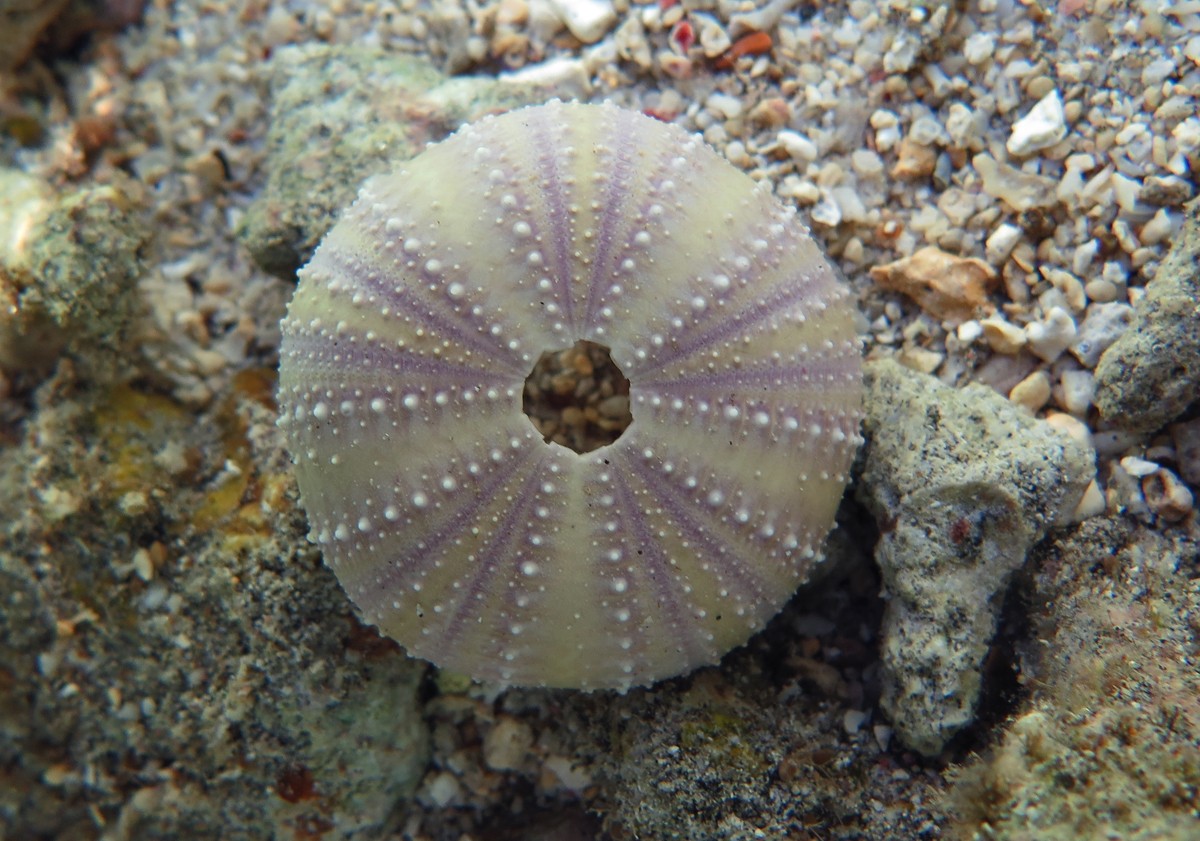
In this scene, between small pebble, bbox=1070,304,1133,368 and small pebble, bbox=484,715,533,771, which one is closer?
small pebble, bbox=1070,304,1133,368

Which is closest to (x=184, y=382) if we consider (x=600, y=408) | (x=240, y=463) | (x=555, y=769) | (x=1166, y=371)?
(x=240, y=463)

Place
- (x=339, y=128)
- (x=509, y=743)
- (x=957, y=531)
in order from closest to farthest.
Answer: (x=957, y=531)
(x=509, y=743)
(x=339, y=128)

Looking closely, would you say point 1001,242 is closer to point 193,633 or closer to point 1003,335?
point 1003,335

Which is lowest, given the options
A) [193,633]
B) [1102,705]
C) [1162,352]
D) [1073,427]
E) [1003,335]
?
[193,633]

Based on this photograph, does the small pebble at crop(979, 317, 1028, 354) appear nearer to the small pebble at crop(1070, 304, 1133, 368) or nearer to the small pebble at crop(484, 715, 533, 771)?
the small pebble at crop(1070, 304, 1133, 368)

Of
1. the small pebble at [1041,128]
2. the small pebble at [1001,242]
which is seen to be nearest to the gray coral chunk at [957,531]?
the small pebble at [1001,242]

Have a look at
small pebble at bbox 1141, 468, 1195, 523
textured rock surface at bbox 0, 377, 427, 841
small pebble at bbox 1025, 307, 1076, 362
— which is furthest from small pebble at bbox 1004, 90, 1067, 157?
textured rock surface at bbox 0, 377, 427, 841

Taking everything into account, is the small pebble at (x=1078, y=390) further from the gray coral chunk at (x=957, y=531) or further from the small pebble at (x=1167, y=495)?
the small pebble at (x=1167, y=495)

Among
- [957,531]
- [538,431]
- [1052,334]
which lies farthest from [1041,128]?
[538,431]
